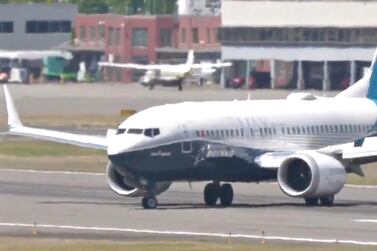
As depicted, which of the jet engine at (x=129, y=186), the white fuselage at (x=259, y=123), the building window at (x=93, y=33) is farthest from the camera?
the building window at (x=93, y=33)

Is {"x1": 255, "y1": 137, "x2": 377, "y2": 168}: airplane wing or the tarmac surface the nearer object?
the tarmac surface

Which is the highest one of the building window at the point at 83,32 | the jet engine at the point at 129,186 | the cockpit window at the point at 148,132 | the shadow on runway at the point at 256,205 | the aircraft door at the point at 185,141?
the cockpit window at the point at 148,132

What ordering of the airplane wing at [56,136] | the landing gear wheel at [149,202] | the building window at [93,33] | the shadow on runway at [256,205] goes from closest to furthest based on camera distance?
the landing gear wheel at [149,202] < the shadow on runway at [256,205] < the airplane wing at [56,136] < the building window at [93,33]

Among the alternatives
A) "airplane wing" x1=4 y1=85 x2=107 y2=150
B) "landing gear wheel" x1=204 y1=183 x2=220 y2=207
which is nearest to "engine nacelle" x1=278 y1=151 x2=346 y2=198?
"landing gear wheel" x1=204 y1=183 x2=220 y2=207

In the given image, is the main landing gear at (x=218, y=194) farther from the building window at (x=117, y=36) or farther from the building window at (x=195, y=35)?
the building window at (x=195, y=35)

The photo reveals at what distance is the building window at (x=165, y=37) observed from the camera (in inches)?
7333

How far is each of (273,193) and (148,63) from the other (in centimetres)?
12422

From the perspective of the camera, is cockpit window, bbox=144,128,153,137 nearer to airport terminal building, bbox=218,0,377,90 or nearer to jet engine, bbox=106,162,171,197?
jet engine, bbox=106,162,171,197

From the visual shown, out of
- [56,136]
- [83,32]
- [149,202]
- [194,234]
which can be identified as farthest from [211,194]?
[83,32]

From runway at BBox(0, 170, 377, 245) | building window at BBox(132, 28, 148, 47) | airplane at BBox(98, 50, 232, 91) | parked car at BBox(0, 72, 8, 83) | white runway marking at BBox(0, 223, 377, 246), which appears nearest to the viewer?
white runway marking at BBox(0, 223, 377, 246)

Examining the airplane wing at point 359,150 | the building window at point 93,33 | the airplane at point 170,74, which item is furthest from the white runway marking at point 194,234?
the building window at point 93,33

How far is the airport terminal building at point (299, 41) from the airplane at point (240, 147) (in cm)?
8759

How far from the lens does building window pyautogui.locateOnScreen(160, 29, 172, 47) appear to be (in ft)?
611

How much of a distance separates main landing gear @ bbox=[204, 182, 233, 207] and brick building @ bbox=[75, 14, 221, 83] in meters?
127
